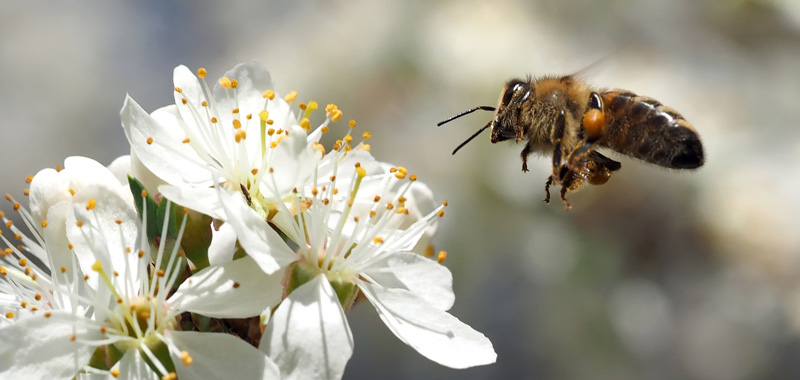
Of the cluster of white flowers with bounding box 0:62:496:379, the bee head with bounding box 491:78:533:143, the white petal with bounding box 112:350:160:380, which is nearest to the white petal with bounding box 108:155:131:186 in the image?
the cluster of white flowers with bounding box 0:62:496:379

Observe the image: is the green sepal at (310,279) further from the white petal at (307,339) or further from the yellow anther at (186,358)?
the yellow anther at (186,358)

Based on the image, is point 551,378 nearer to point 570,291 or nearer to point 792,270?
point 570,291

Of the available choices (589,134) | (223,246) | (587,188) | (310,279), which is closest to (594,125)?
(589,134)

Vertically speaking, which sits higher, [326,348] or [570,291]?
[326,348]

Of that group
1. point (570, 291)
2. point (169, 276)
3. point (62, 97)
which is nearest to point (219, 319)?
point (169, 276)

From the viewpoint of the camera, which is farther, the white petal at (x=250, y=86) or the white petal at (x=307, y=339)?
the white petal at (x=250, y=86)

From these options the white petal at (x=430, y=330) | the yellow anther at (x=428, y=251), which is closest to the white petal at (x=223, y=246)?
the white petal at (x=430, y=330)
